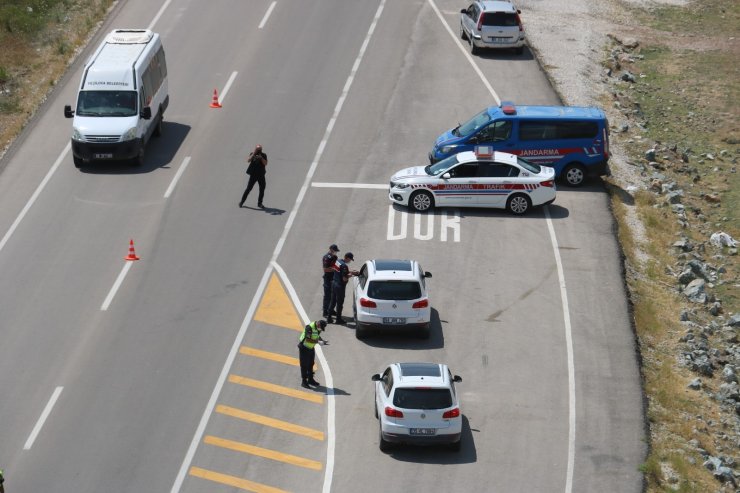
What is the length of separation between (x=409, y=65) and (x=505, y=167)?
443 inches

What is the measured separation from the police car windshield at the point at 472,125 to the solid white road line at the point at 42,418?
1604cm

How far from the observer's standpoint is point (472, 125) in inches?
1572

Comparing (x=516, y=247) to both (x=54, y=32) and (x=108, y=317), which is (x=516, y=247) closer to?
(x=108, y=317)

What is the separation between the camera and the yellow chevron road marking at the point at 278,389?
28688mm

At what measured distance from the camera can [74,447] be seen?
26.7 meters

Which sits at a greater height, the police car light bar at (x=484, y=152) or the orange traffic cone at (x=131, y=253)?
Result: the police car light bar at (x=484, y=152)

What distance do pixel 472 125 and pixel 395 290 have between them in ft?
36.6

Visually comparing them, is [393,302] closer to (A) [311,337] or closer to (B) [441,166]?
(A) [311,337]

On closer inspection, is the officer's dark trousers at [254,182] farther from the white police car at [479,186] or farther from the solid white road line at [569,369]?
the solid white road line at [569,369]

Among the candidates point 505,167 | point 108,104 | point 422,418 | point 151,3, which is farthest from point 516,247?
point 151,3

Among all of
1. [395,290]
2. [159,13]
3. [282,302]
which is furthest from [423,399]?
[159,13]

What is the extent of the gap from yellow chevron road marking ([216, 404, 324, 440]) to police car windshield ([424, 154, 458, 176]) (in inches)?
466

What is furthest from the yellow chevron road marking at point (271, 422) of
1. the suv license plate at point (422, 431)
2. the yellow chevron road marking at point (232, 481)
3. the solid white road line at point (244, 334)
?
the suv license plate at point (422, 431)

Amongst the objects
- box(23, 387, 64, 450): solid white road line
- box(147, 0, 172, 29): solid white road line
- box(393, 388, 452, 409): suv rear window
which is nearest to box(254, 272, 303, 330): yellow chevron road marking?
box(23, 387, 64, 450): solid white road line
